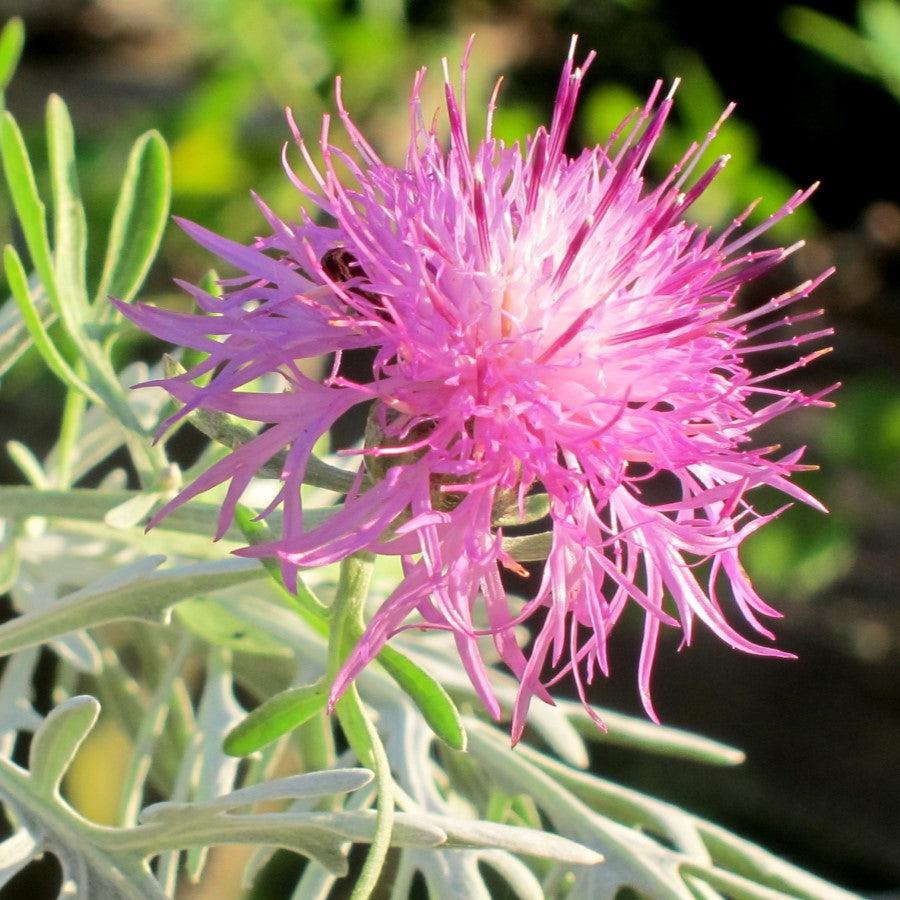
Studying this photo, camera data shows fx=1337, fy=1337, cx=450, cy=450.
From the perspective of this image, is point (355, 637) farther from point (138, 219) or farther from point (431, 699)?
point (138, 219)

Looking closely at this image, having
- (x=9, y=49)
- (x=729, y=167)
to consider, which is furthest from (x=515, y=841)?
(x=729, y=167)

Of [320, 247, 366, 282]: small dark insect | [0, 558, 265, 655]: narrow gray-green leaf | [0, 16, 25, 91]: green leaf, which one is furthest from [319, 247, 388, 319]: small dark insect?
[0, 16, 25, 91]: green leaf

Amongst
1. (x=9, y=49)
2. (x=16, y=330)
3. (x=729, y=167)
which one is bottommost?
(x=16, y=330)

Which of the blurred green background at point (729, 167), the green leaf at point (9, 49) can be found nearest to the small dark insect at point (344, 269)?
the green leaf at point (9, 49)

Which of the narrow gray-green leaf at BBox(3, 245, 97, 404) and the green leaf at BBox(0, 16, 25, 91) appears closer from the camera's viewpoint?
the narrow gray-green leaf at BBox(3, 245, 97, 404)

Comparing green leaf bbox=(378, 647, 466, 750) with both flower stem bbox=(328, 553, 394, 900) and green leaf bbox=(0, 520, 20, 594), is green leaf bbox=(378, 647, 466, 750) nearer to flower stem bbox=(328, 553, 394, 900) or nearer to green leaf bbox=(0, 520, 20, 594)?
flower stem bbox=(328, 553, 394, 900)

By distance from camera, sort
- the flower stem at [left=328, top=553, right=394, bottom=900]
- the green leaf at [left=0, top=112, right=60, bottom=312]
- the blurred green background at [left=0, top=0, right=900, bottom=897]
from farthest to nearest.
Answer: the blurred green background at [left=0, top=0, right=900, bottom=897] → the green leaf at [left=0, top=112, right=60, bottom=312] → the flower stem at [left=328, top=553, right=394, bottom=900]

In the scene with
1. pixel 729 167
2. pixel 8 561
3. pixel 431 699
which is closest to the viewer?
pixel 431 699
